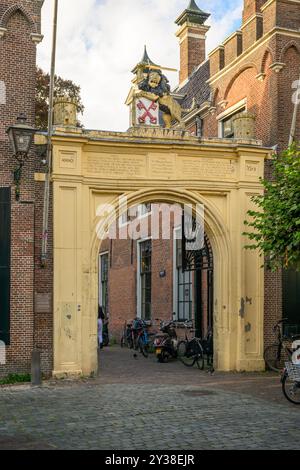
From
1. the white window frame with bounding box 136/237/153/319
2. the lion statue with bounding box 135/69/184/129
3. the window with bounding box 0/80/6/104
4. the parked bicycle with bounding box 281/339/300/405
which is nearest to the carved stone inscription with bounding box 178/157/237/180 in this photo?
the lion statue with bounding box 135/69/184/129

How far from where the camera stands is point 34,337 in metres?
13.2

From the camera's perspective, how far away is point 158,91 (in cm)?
1505

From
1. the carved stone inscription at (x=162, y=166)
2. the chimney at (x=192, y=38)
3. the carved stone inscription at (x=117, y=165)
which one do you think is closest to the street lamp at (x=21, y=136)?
the carved stone inscription at (x=117, y=165)

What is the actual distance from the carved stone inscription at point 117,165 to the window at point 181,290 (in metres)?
6.20

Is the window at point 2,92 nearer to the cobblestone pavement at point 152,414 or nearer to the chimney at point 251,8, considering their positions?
the cobblestone pavement at point 152,414

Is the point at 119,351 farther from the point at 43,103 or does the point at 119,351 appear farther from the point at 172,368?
the point at 43,103

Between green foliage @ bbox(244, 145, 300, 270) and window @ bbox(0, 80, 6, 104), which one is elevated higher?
window @ bbox(0, 80, 6, 104)

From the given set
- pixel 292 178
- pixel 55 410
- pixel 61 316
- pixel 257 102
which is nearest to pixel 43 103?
pixel 257 102

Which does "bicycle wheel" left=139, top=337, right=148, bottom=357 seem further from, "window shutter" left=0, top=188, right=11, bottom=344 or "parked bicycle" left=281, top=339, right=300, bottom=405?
"parked bicycle" left=281, top=339, right=300, bottom=405

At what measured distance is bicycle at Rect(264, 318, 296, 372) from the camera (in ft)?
47.6

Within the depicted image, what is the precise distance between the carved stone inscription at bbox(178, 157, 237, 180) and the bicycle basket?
19.4 feet

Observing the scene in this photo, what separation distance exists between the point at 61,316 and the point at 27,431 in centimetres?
540

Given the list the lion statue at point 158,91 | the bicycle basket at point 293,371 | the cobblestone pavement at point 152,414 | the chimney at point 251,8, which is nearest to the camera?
the cobblestone pavement at point 152,414

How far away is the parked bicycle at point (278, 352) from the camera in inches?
571
